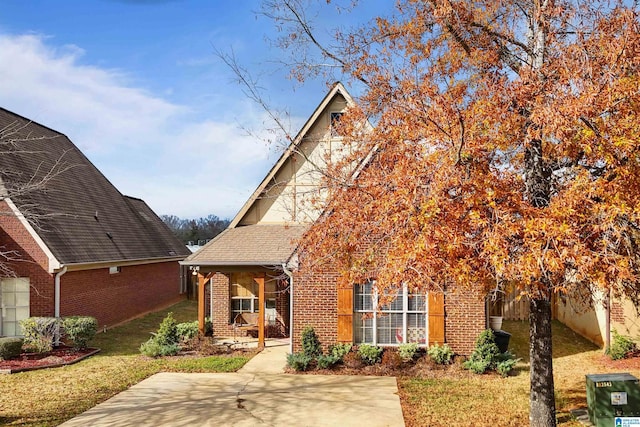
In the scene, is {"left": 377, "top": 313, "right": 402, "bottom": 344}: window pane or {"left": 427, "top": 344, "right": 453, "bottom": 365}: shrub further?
{"left": 377, "top": 313, "right": 402, "bottom": 344}: window pane

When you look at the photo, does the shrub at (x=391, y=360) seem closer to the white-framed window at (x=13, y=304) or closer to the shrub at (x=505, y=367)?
the shrub at (x=505, y=367)

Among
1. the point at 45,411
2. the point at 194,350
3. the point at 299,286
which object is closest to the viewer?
the point at 45,411

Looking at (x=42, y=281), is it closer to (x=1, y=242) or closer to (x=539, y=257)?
(x=1, y=242)

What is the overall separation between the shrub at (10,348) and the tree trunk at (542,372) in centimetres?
1251

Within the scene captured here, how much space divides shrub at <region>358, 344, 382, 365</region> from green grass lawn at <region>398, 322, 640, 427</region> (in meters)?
0.99

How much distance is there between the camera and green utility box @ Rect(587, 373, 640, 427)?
7812 mm

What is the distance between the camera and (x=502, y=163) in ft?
22.0

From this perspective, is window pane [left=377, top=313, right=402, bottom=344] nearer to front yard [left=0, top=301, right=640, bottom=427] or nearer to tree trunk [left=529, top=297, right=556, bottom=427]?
front yard [left=0, top=301, right=640, bottom=427]

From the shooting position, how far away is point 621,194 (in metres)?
5.42

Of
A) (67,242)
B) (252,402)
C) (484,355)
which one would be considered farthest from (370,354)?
(67,242)

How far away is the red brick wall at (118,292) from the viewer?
15602 mm

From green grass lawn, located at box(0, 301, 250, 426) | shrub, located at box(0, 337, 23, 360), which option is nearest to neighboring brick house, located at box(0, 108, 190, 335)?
shrub, located at box(0, 337, 23, 360)

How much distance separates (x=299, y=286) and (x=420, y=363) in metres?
3.65

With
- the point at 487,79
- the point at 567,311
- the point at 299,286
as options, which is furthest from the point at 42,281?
the point at 567,311
